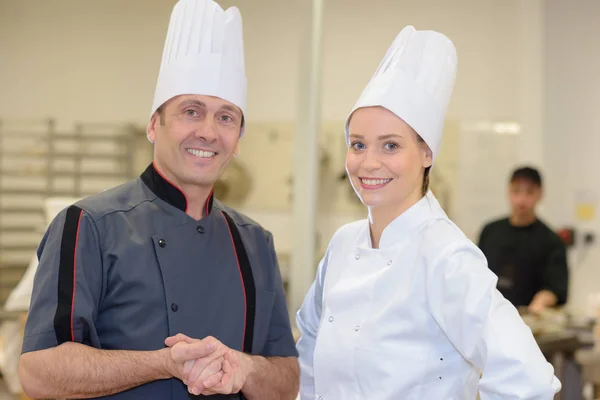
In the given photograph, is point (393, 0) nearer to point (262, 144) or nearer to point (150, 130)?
point (262, 144)

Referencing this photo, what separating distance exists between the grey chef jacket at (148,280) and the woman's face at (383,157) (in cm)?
35

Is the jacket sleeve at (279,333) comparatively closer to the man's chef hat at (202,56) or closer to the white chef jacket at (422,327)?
the white chef jacket at (422,327)

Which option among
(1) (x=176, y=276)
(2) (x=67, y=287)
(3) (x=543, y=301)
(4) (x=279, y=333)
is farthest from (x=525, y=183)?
(2) (x=67, y=287)

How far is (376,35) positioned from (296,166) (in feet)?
6.97

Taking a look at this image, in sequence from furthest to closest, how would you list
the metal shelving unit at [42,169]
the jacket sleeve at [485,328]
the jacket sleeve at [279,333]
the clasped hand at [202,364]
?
the metal shelving unit at [42,169] < the jacket sleeve at [279,333] < the clasped hand at [202,364] < the jacket sleeve at [485,328]

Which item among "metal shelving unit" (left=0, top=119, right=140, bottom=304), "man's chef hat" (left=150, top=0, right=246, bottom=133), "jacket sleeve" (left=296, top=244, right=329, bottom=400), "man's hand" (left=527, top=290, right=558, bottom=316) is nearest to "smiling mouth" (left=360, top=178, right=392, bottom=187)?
"jacket sleeve" (left=296, top=244, right=329, bottom=400)

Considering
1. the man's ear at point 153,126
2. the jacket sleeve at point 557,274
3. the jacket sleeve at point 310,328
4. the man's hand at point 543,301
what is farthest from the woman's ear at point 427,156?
the jacket sleeve at point 557,274

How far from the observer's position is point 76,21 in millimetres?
6027

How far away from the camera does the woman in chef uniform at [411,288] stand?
1.25 meters

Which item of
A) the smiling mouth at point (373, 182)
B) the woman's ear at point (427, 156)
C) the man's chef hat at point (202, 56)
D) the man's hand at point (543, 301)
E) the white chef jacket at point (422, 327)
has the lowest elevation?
the man's hand at point (543, 301)

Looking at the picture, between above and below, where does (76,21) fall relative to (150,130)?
above

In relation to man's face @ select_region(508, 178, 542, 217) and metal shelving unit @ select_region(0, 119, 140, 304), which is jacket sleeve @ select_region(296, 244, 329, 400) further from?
metal shelving unit @ select_region(0, 119, 140, 304)

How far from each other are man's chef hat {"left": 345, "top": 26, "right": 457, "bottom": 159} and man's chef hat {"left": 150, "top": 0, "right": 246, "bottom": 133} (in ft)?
0.96

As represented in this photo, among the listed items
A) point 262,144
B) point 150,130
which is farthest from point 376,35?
point 150,130
